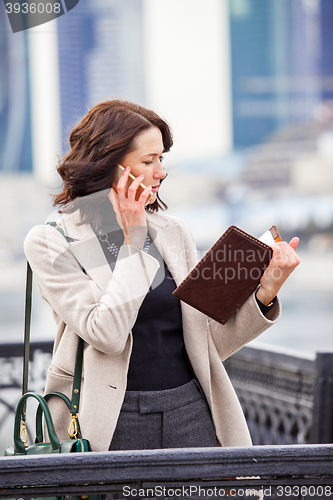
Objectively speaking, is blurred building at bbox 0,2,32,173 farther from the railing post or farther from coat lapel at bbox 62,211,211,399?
coat lapel at bbox 62,211,211,399

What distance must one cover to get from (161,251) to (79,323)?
380 mm

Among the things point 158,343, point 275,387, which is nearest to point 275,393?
point 275,387

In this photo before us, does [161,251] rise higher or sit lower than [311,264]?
higher

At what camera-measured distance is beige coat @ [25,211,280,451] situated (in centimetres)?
137

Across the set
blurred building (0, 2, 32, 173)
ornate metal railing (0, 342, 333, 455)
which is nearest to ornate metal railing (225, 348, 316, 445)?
ornate metal railing (0, 342, 333, 455)

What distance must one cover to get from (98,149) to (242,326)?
0.65 meters

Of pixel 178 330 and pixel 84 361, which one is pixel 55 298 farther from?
pixel 178 330

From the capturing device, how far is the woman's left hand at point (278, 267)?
4.64 feet

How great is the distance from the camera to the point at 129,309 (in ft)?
4.48

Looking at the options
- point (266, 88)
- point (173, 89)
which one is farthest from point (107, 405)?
point (266, 88)

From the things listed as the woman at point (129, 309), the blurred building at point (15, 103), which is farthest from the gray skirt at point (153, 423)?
the blurred building at point (15, 103)

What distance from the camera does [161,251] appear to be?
1621 mm

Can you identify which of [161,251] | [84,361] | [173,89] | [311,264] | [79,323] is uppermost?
[173,89]

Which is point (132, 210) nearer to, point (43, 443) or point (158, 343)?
point (158, 343)
